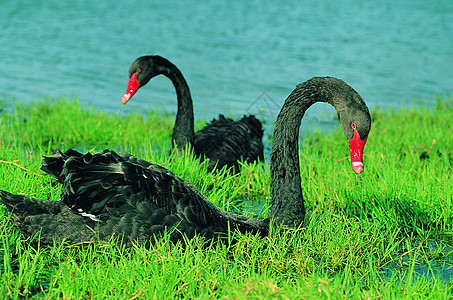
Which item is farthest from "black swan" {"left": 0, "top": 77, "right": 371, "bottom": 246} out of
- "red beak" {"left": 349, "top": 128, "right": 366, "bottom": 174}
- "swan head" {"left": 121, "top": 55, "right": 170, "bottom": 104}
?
"swan head" {"left": 121, "top": 55, "right": 170, "bottom": 104}

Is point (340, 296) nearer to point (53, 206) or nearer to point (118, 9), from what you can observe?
point (53, 206)

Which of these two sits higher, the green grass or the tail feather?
the tail feather

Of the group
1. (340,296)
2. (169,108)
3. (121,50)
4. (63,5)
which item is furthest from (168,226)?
(63,5)

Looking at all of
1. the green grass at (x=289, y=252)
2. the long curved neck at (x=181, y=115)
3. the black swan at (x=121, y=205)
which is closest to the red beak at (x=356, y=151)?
the black swan at (x=121, y=205)

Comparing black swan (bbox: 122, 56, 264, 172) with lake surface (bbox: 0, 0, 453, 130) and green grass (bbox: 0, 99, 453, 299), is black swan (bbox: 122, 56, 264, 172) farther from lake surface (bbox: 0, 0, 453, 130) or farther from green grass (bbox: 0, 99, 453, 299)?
lake surface (bbox: 0, 0, 453, 130)

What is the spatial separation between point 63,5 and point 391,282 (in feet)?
62.7

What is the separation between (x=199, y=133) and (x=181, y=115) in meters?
0.45

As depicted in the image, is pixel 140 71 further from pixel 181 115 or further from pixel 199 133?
pixel 199 133

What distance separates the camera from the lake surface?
9.88m

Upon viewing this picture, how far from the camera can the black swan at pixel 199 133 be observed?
543 centimetres

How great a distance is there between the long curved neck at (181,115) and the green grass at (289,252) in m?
0.69

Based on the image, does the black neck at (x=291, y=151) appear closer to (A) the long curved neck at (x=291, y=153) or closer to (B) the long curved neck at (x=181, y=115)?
(A) the long curved neck at (x=291, y=153)

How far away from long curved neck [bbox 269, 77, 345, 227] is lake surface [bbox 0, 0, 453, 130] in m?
4.89

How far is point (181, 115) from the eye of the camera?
579 cm
